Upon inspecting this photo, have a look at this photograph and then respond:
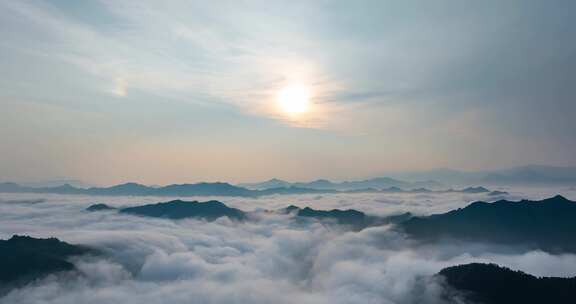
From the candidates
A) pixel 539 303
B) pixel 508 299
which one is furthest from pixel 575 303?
pixel 508 299

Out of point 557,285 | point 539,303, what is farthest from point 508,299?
point 557,285

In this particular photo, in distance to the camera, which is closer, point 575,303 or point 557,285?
point 575,303

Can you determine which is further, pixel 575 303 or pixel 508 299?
pixel 508 299

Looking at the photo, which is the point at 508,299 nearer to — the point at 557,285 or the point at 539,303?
the point at 539,303

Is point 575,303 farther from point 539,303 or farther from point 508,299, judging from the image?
point 508,299
